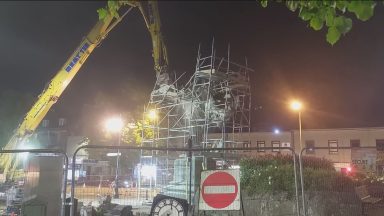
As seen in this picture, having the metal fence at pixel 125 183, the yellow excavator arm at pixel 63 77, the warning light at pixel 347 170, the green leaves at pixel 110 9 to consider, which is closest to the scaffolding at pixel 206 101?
the yellow excavator arm at pixel 63 77

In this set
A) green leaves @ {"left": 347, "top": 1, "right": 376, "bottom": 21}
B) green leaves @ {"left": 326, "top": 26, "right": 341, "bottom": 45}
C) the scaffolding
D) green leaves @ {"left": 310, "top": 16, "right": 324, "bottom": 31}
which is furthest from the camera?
the scaffolding

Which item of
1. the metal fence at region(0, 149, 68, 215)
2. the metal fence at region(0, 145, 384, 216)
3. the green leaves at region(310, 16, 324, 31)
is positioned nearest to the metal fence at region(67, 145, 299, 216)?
the metal fence at region(0, 145, 384, 216)

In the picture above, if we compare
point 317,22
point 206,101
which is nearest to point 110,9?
point 317,22

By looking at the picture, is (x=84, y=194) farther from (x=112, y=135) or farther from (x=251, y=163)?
(x=112, y=135)

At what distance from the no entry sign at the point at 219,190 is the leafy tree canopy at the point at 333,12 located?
4.52 meters

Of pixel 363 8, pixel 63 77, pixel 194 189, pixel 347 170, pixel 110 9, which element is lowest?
pixel 194 189

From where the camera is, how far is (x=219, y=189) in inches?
346

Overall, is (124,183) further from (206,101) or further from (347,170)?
(206,101)

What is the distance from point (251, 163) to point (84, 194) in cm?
661

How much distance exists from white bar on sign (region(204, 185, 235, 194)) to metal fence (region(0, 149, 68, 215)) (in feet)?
11.9

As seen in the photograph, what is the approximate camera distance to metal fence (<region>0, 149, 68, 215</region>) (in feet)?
32.3

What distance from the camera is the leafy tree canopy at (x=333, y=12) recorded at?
15.0ft

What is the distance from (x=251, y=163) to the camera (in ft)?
47.6

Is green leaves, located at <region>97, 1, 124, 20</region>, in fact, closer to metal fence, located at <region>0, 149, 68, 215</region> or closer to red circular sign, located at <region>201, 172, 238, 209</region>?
red circular sign, located at <region>201, 172, 238, 209</region>
